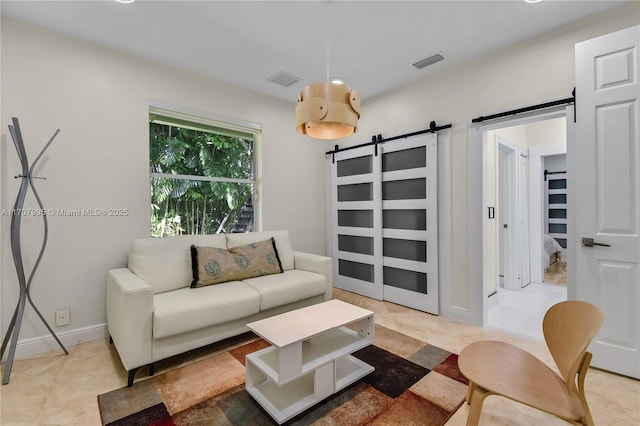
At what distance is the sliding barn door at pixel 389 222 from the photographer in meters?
3.21

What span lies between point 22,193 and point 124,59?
4.84 ft

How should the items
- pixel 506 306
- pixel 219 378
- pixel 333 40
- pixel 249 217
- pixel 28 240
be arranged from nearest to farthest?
pixel 219 378 < pixel 28 240 < pixel 333 40 < pixel 506 306 < pixel 249 217

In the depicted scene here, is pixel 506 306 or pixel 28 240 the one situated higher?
pixel 28 240

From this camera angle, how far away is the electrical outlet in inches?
95.7

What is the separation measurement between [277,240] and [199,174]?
116 cm

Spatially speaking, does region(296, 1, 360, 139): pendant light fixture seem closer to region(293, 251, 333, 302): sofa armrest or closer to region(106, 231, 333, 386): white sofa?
region(106, 231, 333, 386): white sofa

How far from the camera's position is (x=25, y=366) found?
Result: 2.14 metres

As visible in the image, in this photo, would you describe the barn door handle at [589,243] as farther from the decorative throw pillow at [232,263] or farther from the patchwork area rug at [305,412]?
the decorative throw pillow at [232,263]

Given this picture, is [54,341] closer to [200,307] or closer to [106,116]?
[200,307]

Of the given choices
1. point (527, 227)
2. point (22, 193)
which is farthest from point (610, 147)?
point (22, 193)

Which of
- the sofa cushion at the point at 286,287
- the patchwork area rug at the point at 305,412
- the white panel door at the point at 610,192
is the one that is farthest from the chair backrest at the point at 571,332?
the sofa cushion at the point at 286,287

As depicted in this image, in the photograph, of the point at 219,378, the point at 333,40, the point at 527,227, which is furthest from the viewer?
the point at 527,227

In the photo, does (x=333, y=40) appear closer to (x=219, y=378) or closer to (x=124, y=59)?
(x=124, y=59)

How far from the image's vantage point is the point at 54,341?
240cm
